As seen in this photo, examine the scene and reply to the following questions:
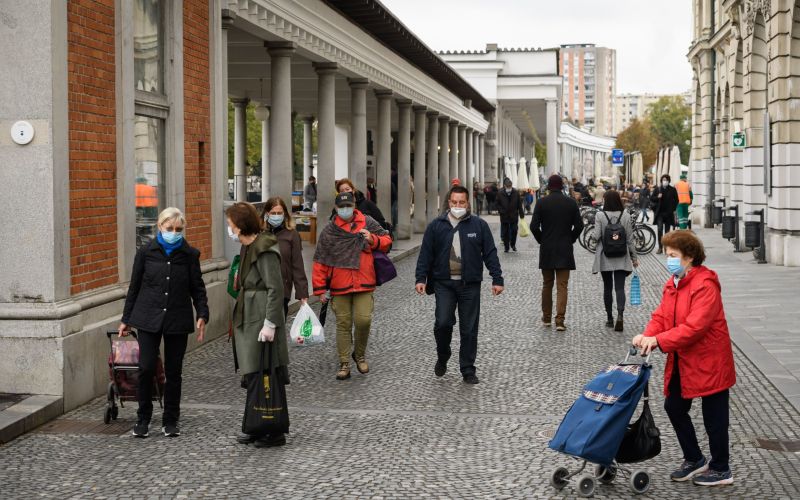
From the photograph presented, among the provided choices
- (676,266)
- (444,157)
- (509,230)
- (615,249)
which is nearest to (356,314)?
(615,249)

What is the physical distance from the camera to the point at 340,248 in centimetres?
1074

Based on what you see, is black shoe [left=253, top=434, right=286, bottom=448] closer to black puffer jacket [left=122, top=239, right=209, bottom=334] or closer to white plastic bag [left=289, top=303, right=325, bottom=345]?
black puffer jacket [left=122, top=239, right=209, bottom=334]

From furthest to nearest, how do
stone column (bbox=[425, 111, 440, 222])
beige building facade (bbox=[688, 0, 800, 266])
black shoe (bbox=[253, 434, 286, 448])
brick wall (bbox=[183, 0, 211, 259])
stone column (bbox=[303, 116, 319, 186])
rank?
stone column (bbox=[303, 116, 319, 186]) → stone column (bbox=[425, 111, 440, 222]) → beige building facade (bbox=[688, 0, 800, 266]) → brick wall (bbox=[183, 0, 211, 259]) → black shoe (bbox=[253, 434, 286, 448])

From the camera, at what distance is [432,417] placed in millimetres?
8727

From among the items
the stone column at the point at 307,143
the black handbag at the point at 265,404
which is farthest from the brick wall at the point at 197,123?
the stone column at the point at 307,143

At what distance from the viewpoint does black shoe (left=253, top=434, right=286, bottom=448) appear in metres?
7.79

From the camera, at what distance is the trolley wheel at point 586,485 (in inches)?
250

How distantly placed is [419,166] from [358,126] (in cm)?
1042

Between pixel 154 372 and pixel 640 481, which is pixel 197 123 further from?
pixel 640 481

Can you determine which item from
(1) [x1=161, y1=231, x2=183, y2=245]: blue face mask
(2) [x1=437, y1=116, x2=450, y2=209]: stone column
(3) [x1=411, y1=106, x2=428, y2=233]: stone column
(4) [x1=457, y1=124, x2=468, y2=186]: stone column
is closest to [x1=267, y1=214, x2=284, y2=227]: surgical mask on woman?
(1) [x1=161, y1=231, x2=183, y2=245]: blue face mask

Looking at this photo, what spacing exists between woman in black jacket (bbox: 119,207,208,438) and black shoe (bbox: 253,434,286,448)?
2.27 ft

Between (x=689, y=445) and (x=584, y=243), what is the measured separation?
21682 mm

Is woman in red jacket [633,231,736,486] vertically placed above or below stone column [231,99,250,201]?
below

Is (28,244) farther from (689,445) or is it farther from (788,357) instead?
(788,357)
